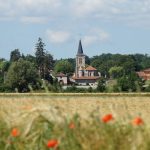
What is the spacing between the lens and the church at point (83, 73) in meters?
170

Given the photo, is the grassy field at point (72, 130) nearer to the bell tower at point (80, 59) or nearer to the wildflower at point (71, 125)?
the wildflower at point (71, 125)

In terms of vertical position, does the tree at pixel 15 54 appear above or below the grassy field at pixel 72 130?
above

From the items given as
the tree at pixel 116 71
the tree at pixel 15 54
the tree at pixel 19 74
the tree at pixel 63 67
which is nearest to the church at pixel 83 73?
the tree at pixel 63 67

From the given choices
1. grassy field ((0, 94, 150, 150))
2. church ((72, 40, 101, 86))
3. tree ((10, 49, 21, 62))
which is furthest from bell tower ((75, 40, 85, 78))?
grassy field ((0, 94, 150, 150))

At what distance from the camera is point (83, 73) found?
186375 mm

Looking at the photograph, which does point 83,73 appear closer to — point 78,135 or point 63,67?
point 63,67

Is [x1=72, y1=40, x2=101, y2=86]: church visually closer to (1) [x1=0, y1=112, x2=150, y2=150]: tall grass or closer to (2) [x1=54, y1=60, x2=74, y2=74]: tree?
(2) [x1=54, y1=60, x2=74, y2=74]: tree

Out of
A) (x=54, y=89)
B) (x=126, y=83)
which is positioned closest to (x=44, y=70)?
(x=126, y=83)

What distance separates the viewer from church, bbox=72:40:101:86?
170 metres

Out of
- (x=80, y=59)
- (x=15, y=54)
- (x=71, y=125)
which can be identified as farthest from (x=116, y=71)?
(x=71, y=125)

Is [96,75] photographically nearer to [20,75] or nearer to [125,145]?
[20,75]

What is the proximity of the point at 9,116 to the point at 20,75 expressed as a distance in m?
103

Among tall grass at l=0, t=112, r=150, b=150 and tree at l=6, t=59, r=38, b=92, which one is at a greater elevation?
tree at l=6, t=59, r=38, b=92

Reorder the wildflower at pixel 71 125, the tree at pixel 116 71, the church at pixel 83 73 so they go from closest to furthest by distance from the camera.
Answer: the wildflower at pixel 71 125 → the tree at pixel 116 71 → the church at pixel 83 73
